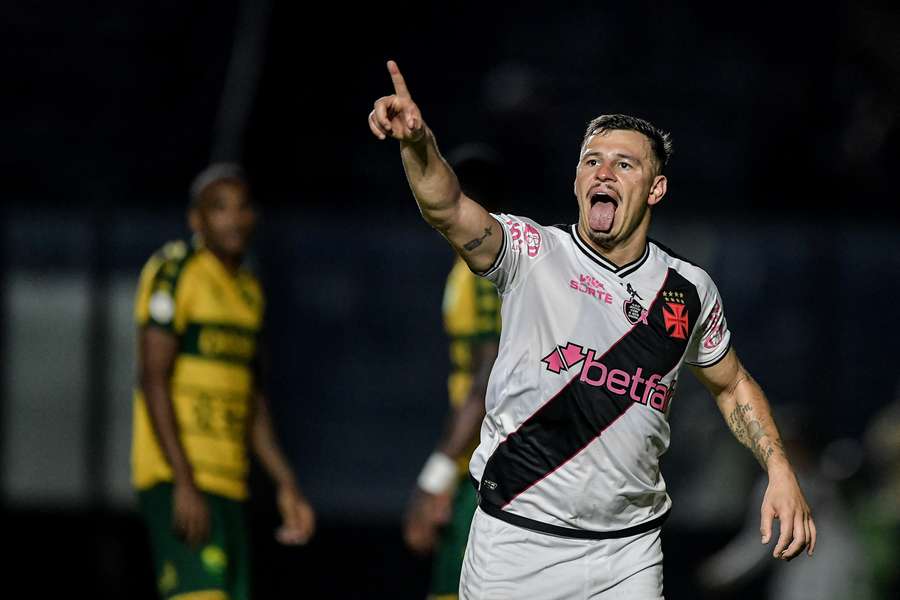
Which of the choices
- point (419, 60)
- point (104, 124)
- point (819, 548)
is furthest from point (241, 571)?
point (419, 60)

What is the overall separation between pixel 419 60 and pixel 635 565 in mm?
9740

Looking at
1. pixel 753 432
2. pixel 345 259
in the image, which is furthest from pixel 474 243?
pixel 345 259

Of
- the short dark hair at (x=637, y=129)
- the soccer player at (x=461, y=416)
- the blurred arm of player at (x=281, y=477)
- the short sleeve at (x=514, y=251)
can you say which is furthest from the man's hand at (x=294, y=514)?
the short dark hair at (x=637, y=129)

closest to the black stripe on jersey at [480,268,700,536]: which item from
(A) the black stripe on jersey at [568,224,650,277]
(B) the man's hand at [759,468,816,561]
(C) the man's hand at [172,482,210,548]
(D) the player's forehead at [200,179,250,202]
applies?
(A) the black stripe on jersey at [568,224,650,277]

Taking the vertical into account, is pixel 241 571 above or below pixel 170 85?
below

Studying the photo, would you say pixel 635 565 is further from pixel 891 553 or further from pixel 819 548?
pixel 891 553

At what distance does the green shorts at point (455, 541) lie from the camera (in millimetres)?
5891

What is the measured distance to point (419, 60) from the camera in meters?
13.1

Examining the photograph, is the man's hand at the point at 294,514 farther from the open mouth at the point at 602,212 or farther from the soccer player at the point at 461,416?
the open mouth at the point at 602,212

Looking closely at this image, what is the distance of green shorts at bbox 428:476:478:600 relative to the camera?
5891mm

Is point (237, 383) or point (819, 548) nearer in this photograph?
point (237, 383)

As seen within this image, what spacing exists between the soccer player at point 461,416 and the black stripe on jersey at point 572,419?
1.78m

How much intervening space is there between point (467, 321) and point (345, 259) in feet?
12.0

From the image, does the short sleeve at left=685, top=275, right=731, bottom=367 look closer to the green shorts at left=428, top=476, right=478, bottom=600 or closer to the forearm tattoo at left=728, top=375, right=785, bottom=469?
the forearm tattoo at left=728, top=375, right=785, bottom=469
